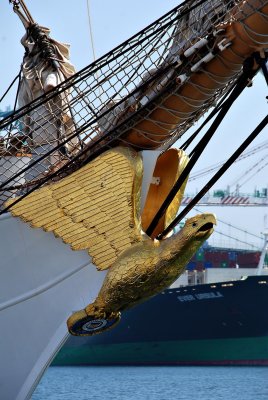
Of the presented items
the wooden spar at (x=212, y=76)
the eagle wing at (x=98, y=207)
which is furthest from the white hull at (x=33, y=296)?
the wooden spar at (x=212, y=76)

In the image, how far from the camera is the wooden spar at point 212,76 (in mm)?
8727

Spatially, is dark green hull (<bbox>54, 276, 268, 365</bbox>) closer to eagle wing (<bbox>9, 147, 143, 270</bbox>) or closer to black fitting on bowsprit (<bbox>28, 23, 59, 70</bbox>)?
black fitting on bowsprit (<bbox>28, 23, 59, 70</bbox>)

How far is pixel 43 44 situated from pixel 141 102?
9.23 ft

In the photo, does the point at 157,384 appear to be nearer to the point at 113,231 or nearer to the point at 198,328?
the point at 198,328

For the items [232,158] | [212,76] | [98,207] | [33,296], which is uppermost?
[212,76]

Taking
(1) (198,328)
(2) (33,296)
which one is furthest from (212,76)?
(1) (198,328)

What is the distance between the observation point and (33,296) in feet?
34.0

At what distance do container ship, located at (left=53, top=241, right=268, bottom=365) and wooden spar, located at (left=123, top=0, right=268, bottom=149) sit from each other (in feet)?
102

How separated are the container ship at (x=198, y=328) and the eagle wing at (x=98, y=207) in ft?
102

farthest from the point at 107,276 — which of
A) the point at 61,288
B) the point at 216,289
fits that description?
the point at 216,289

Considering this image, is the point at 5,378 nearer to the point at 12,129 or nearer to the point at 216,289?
the point at 12,129

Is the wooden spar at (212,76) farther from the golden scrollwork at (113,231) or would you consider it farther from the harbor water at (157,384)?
the harbor water at (157,384)

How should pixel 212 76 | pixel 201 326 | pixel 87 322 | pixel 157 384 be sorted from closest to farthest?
pixel 212 76, pixel 87 322, pixel 157 384, pixel 201 326

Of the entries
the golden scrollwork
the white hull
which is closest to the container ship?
the white hull
